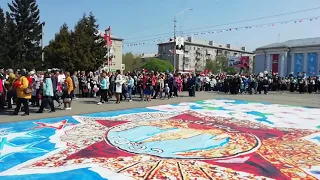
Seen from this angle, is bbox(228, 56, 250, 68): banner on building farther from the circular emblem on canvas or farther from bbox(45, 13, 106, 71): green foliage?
the circular emblem on canvas

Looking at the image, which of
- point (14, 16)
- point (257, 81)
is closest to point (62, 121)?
point (257, 81)

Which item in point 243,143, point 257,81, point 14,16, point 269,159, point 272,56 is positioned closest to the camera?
point 269,159

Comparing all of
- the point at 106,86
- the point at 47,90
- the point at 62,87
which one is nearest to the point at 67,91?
the point at 62,87

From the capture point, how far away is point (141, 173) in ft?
16.3

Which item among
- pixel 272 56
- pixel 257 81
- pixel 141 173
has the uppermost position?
pixel 272 56

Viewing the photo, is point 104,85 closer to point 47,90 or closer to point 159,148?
point 47,90

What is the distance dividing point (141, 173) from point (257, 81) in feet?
71.2

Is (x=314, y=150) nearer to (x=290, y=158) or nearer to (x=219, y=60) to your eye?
(x=290, y=158)

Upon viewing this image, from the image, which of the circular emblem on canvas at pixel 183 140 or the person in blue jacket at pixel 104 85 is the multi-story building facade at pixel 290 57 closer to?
the person in blue jacket at pixel 104 85

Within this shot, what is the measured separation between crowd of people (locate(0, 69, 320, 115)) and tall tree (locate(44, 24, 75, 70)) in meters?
18.1

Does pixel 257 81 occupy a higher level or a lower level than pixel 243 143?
higher

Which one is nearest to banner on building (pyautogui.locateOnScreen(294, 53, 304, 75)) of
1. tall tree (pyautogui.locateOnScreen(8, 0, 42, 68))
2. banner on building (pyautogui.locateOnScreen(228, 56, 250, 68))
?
banner on building (pyautogui.locateOnScreen(228, 56, 250, 68))

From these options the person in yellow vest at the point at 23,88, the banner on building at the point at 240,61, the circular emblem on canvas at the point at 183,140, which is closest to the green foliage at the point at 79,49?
the person in yellow vest at the point at 23,88

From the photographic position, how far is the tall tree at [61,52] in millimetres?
35812
